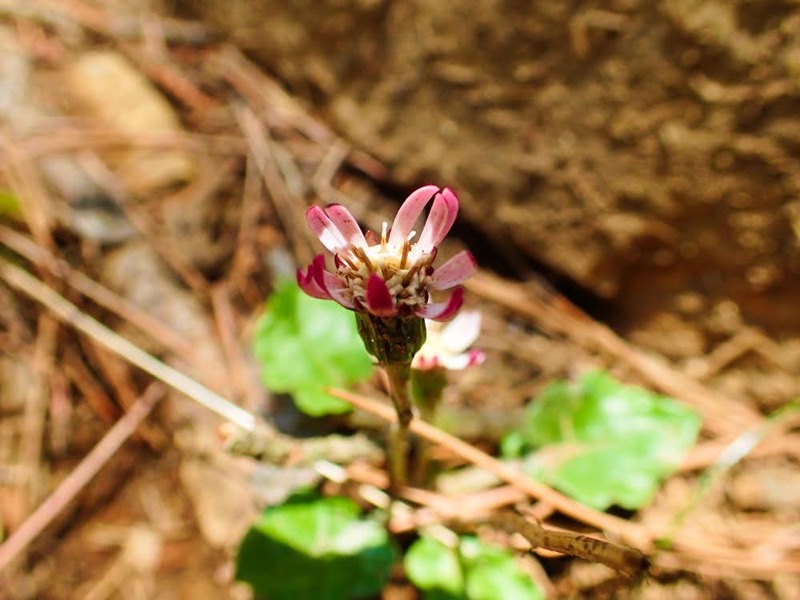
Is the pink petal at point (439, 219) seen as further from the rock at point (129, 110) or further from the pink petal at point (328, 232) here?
the rock at point (129, 110)

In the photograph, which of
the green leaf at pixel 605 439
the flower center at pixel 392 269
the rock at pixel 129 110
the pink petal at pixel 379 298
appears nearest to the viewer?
the pink petal at pixel 379 298

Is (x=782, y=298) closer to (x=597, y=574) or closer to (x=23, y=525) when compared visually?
(x=597, y=574)

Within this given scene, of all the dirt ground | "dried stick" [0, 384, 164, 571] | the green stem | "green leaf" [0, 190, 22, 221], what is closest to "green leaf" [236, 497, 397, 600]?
A: the dirt ground

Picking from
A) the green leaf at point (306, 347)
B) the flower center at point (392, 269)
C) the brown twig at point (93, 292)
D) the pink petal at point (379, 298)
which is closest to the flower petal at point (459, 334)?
the green leaf at point (306, 347)

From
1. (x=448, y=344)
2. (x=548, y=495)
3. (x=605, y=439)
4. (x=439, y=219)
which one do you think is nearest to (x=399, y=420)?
(x=448, y=344)

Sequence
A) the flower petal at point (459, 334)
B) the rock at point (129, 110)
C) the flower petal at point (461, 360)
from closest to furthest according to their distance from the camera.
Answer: the flower petal at point (461, 360), the flower petal at point (459, 334), the rock at point (129, 110)
